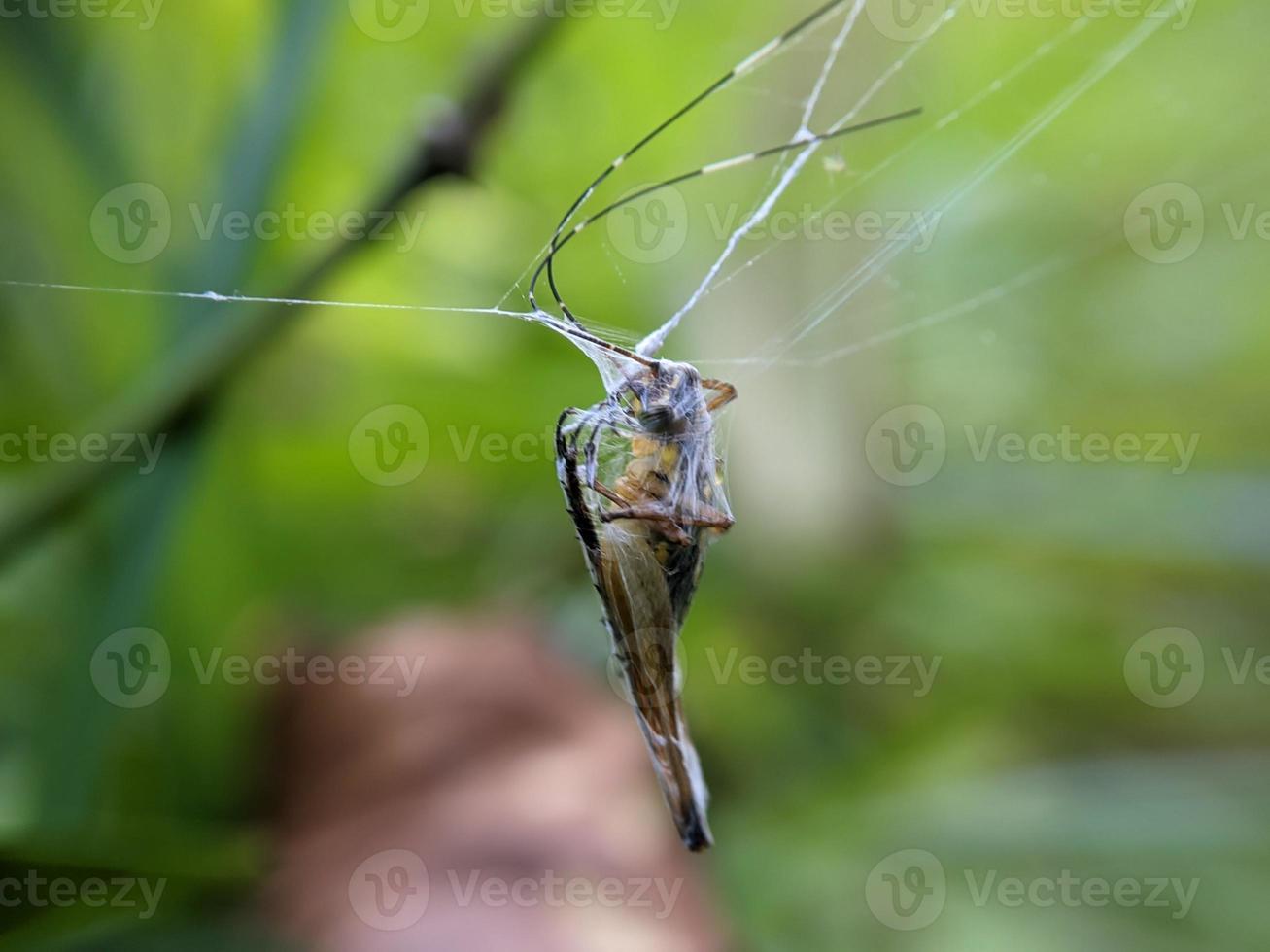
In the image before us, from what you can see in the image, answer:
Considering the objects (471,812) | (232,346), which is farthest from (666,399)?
(471,812)

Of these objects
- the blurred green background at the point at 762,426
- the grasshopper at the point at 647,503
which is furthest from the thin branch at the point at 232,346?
the grasshopper at the point at 647,503

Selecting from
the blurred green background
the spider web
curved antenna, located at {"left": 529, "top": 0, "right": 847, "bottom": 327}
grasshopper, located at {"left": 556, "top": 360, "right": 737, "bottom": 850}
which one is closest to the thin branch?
the blurred green background

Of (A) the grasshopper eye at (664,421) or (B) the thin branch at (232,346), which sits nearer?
(A) the grasshopper eye at (664,421)

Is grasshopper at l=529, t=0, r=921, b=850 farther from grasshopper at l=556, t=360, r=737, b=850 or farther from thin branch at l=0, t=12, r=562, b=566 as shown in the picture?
thin branch at l=0, t=12, r=562, b=566

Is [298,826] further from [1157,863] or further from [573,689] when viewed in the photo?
[1157,863]

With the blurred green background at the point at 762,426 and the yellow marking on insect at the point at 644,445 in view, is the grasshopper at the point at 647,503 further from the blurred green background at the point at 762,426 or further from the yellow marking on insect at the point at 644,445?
the blurred green background at the point at 762,426

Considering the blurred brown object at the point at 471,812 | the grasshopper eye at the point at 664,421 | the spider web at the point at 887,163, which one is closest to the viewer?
the grasshopper eye at the point at 664,421

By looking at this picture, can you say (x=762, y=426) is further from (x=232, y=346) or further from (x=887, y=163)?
(x=232, y=346)

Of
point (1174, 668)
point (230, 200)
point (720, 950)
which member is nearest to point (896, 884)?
point (720, 950)
